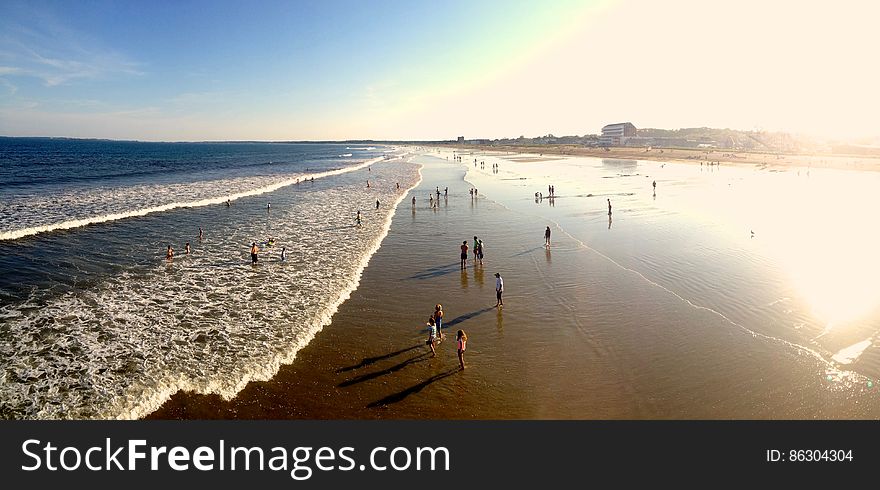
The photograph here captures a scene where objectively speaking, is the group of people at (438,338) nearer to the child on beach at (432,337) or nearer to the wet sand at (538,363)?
the child on beach at (432,337)

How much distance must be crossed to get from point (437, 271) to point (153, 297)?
12.3 m

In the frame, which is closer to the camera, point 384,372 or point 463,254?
point 384,372

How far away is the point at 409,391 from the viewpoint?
11.8m

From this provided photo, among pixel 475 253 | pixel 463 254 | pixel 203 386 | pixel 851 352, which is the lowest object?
pixel 203 386

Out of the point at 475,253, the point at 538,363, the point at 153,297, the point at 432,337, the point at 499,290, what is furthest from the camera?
the point at 475,253

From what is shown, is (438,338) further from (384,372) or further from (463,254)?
(463,254)

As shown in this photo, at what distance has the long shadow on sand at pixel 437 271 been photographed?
21.6m

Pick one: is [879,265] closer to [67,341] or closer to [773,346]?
[773,346]

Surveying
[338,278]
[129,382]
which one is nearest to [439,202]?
[338,278]

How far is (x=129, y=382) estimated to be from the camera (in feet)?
40.8

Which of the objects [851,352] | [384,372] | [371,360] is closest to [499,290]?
[371,360]

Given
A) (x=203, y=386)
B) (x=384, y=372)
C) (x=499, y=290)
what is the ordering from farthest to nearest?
1. (x=499, y=290)
2. (x=384, y=372)
3. (x=203, y=386)

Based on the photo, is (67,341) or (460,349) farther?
(67,341)

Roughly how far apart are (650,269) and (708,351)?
8.83 m
